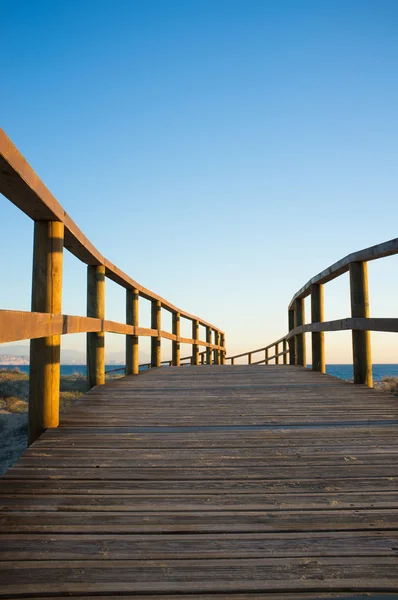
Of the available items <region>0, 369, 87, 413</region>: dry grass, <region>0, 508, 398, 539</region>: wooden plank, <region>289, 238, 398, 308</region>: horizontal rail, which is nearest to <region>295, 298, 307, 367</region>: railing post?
<region>289, 238, 398, 308</region>: horizontal rail

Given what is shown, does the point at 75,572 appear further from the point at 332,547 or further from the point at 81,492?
the point at 332,547

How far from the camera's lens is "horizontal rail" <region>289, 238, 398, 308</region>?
382 cm

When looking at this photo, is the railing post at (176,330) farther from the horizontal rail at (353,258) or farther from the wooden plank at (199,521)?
the wooden plank at (199,521)

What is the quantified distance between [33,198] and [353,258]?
3.21 meters

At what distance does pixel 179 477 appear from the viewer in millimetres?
2205

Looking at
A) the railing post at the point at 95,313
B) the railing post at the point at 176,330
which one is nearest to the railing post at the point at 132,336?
the railing post at the point at 95,313

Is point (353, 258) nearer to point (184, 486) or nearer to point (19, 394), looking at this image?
point (184, 486)

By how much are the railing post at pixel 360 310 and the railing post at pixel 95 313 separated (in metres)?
2.46

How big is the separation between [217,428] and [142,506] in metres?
1.24

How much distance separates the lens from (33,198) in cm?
259

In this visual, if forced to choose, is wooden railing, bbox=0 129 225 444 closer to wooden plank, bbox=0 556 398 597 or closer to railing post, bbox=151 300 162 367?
wooden plank, bbox=0 556 398 597

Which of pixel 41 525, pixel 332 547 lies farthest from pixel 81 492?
pixel 332 547

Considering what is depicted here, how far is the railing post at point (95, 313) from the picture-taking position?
4.49 meters

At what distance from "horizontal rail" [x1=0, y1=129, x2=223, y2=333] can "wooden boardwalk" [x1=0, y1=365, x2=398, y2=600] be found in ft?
4.32
